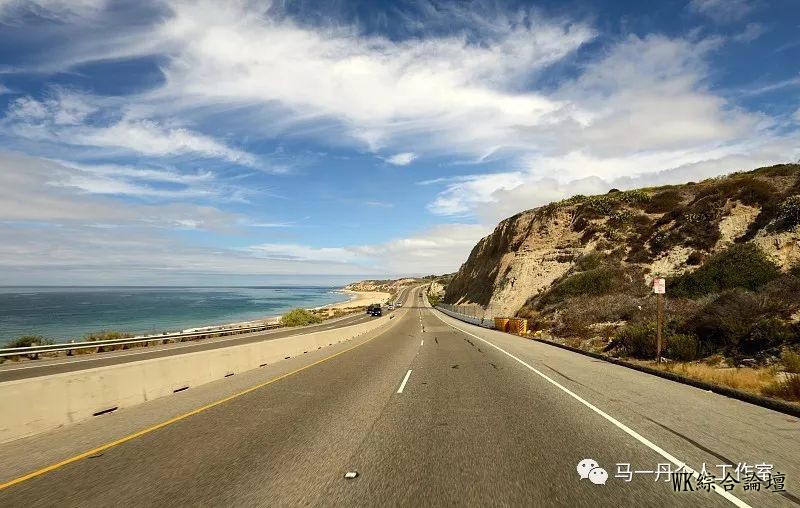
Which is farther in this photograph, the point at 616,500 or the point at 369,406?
the point at 369,406

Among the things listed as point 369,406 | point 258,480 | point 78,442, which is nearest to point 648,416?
point 369,406

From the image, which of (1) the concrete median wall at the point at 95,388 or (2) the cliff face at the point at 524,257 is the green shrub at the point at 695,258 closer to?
(2) the cliff face at the point at 524,257

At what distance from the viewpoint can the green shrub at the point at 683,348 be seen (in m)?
15.9

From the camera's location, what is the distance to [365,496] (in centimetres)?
458

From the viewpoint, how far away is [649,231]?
158 ft

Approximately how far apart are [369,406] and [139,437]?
3748 millimetres

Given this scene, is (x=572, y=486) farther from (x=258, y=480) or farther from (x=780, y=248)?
(x=780, y=248)

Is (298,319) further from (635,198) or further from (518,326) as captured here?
(635,198)

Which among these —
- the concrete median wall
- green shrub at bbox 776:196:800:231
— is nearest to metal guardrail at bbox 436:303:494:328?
green shrub at bbox 776:196:800:231

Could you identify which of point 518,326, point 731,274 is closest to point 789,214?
point 731,274

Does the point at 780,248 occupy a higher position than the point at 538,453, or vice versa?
the point at 780,248

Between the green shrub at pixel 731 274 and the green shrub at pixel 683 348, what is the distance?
13017 millimetres

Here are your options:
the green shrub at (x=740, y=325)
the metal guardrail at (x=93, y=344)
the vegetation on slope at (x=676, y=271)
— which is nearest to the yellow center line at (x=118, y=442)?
the vegetation on slope at (x=676, y=271)

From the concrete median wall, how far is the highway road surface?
0.33m
